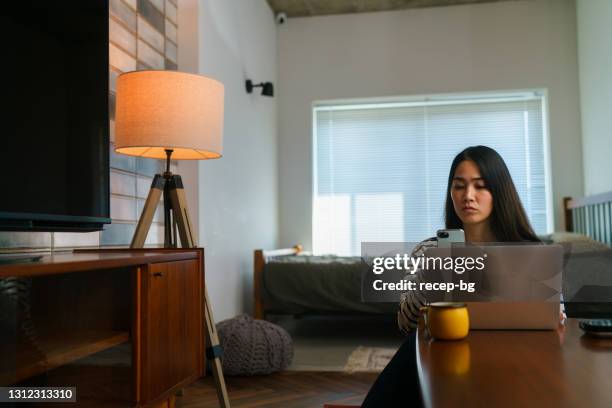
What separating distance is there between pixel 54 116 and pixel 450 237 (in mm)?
1068

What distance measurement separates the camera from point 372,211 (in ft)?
16.4

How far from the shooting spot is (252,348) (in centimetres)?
269

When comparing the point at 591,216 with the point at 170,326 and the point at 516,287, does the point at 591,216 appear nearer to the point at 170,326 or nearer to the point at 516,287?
the point at 516,287

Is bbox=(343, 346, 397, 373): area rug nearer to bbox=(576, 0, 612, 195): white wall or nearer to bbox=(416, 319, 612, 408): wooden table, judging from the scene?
bbox=(416, 319, 612, 408): wooden table

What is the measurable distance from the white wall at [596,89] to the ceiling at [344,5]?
848 millimetres

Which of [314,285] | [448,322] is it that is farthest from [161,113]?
[314,285]

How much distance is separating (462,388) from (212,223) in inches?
104

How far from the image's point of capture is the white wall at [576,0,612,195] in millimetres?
3889

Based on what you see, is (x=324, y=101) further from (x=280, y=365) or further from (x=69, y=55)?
(x=69, y=55)

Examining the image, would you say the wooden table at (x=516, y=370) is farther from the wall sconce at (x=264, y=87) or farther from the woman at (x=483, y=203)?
the wall sconce at (x=264, y=87)

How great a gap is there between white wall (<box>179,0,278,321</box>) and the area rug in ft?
2.85

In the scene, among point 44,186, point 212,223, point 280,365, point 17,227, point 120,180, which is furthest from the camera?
point 212,223

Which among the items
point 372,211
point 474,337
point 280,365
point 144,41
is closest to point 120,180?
point 144,41

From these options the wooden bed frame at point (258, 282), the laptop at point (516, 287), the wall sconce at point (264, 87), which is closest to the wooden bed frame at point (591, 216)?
the wooden bed frame at point (258, 282)
